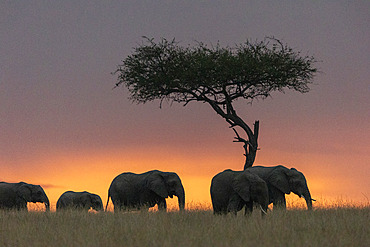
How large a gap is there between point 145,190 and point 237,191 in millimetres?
8410

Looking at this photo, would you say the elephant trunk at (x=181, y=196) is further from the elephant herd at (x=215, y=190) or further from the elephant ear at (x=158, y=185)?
the elephant ear at (x=158, y=185)

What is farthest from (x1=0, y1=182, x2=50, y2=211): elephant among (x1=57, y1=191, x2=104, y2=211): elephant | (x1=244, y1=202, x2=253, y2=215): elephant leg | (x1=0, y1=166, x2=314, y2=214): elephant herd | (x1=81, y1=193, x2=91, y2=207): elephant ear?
(x1=244, y1=202, x2=253, y2=215): elephant leg

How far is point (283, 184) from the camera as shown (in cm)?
2336

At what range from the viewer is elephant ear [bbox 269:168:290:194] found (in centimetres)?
2325

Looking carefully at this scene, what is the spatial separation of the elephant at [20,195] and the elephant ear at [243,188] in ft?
52.7

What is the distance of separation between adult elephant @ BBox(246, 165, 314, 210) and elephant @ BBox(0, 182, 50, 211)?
13081 millimetres

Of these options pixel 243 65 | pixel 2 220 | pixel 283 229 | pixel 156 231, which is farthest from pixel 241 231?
pixel 243 65

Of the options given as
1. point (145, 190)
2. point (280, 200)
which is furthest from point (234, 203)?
point (145, 190)

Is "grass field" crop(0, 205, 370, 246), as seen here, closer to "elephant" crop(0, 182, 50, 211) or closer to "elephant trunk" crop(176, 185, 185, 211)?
"elephant trunk" crop(176, 185, 185, 211)

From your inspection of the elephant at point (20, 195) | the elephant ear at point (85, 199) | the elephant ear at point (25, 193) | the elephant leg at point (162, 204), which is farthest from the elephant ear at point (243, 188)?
the elephant ear at point (85, 199)

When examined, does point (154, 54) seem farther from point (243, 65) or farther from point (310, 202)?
point (310, 202)

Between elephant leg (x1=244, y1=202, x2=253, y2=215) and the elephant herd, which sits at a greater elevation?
the elephant herd

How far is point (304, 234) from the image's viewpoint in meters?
13.7

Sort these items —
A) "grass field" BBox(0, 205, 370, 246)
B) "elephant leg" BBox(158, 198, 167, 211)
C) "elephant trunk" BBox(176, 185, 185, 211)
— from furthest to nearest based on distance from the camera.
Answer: "elephant leg" BBox(158, 198, 167, 211) < "elephant trunk" BBox(176, 185, 185, 211) < "grass field" BBox(0, 205, 370, 246)
